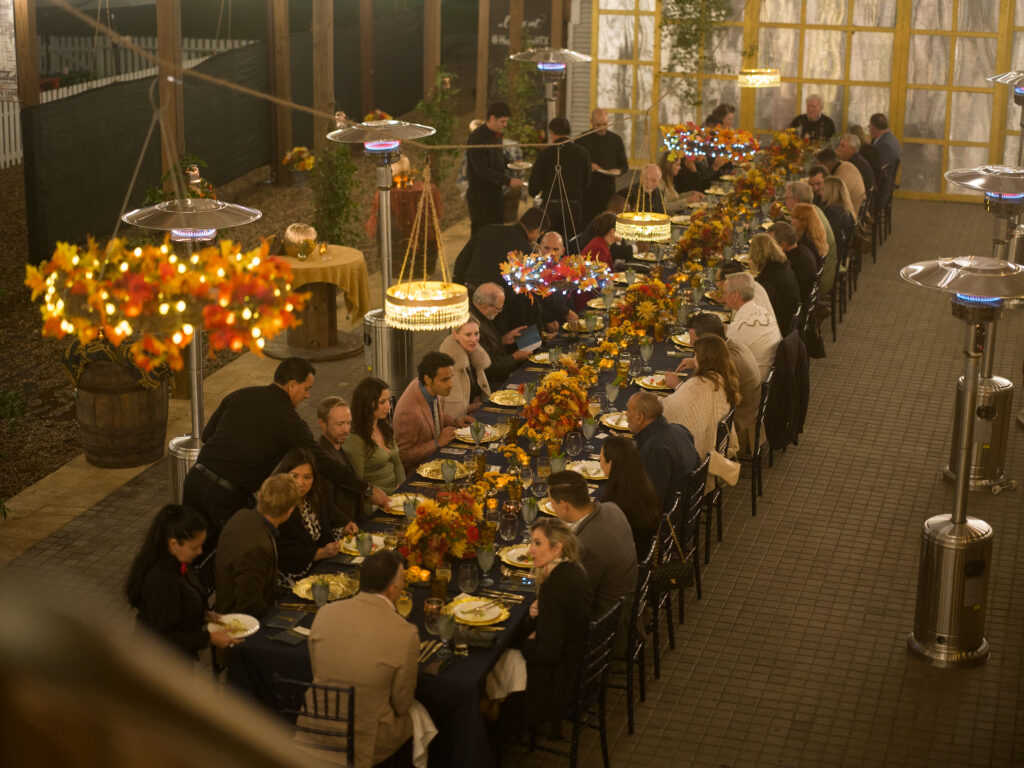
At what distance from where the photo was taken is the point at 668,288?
28.3ft

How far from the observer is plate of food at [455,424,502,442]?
6.73m

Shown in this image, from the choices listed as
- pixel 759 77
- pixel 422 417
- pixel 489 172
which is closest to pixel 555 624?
pixel 422 417

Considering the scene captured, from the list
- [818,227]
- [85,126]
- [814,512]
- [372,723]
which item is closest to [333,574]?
[372,723]

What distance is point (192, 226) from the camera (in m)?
6.20

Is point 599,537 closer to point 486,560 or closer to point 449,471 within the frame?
point 486,560

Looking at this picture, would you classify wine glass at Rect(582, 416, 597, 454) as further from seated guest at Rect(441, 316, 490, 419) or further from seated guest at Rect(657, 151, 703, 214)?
seated guest at Rect(657, 151, 703, 214)

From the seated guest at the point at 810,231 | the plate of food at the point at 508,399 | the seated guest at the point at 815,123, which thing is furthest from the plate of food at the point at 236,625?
the seated guest at the point at 815,123

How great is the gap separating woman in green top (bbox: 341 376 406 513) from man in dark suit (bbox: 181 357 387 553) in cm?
30

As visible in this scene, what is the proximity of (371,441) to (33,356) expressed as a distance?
4903 mm

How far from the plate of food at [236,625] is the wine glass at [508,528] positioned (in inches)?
45.9

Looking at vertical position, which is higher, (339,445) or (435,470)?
(339,445)

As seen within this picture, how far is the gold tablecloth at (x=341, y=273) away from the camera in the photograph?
9.80 m

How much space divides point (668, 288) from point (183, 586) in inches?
185

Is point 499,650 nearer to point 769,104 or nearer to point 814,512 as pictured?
point 814,512
